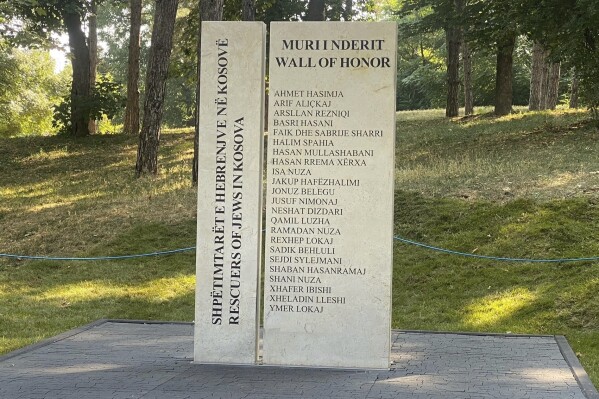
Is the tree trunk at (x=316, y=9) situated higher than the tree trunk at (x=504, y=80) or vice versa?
the tree trunk at (x=316, y=9)

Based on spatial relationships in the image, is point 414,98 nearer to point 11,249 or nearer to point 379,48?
point 11,249

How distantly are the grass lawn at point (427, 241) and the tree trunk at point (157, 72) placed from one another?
43.1 inches

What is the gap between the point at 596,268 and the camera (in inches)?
488

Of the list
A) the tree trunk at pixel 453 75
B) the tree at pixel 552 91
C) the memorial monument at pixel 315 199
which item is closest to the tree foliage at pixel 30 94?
the tree trunk at pixel 453 75

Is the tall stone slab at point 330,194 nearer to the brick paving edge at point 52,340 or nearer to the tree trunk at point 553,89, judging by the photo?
the brick paving edge at point 52,340

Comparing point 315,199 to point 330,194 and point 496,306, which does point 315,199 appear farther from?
point 496,306

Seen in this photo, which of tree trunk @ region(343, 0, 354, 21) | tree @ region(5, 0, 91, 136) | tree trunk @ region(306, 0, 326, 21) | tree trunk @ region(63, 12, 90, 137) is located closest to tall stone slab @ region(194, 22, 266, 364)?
tree trunk @ region(306, 0, 326, 21)

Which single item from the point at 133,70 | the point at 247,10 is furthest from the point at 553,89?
the point at 247,10

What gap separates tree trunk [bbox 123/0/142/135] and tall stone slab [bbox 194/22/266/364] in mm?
23558

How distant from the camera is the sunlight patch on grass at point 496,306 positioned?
1166 centimetres

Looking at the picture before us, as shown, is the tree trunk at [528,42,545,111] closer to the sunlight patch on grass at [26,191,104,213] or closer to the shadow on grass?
the sunlight patch on grass at [26,191,104,213]

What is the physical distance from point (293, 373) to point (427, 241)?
7.09 m

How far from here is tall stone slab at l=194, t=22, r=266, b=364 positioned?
8.38m

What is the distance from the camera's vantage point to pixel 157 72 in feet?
70.4
